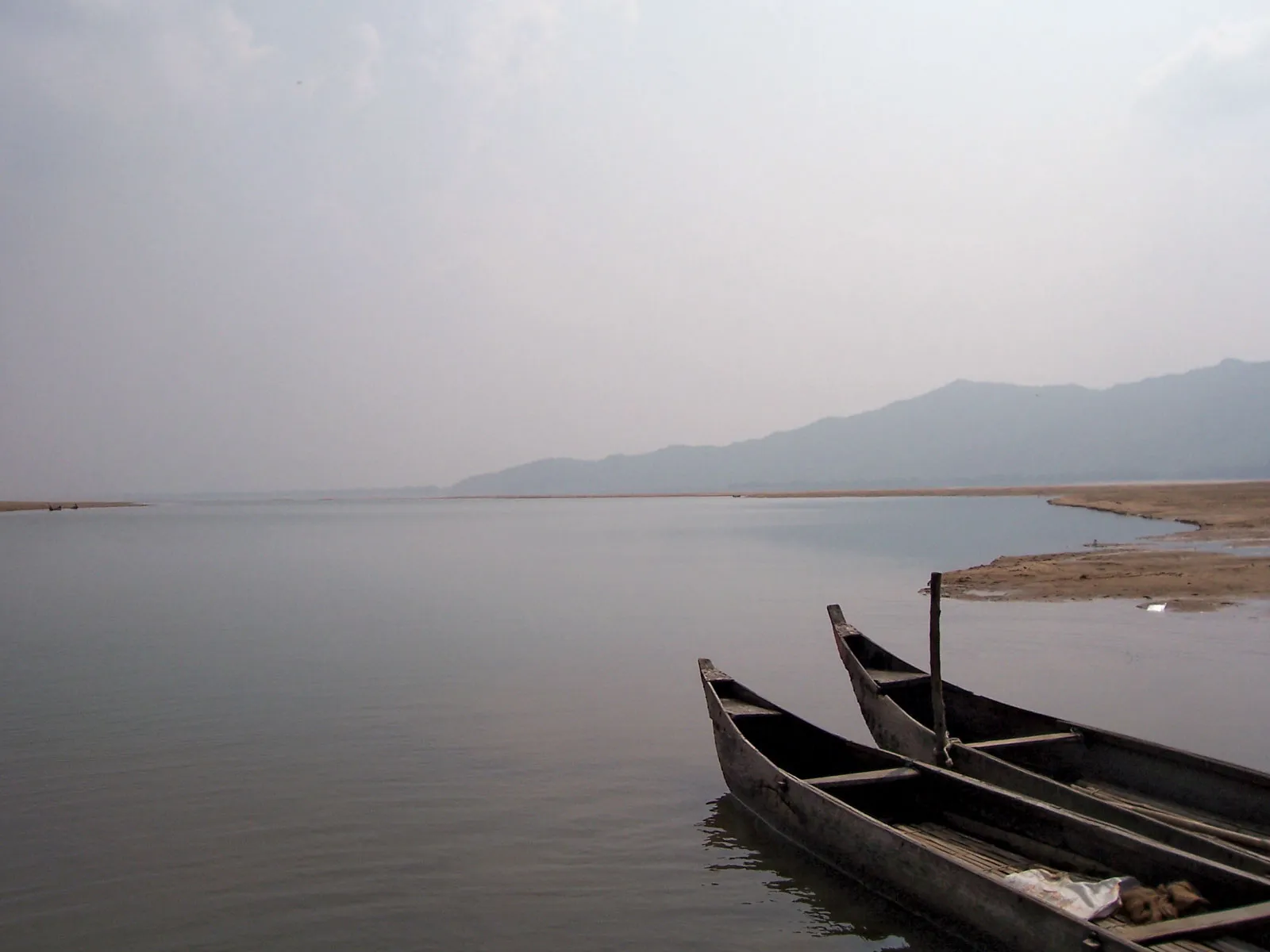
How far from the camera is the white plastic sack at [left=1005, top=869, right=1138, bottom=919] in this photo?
7242 mm

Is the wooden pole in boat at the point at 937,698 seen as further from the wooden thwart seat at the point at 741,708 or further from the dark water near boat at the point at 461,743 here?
the dark water near boat at the point at 461,743

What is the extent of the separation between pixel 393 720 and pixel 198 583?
996 inches

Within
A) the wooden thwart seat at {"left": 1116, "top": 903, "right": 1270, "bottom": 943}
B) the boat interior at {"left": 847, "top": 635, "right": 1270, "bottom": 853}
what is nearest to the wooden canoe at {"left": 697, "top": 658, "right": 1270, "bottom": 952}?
the wooden thwart seat at {"left": 1116, "top": 903, "right": 1270, "bottom": 943}

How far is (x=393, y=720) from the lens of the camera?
51.3ft

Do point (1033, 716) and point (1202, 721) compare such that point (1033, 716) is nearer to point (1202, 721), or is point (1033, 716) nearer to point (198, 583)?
point (1202, 721)

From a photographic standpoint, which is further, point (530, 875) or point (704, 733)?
point (704, 733)

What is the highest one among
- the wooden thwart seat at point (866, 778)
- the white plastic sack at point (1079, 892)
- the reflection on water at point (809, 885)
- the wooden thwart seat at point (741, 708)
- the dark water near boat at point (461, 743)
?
the wooden thwart seat at point (741, 708)

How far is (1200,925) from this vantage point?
648cm

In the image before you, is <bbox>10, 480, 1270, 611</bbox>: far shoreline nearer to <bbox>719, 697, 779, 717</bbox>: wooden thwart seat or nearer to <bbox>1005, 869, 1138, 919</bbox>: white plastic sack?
<bbox>719, 697, 779, 717</bbox>: wooden thwart seat

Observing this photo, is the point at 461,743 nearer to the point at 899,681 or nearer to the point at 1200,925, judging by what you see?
the point at 899,681

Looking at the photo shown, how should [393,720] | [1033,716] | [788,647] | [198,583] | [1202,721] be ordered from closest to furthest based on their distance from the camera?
[1033,716] < [1202,721] < [393,720] < [788,647] < [198,583]

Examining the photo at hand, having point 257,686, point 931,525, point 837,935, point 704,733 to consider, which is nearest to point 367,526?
point 931,525

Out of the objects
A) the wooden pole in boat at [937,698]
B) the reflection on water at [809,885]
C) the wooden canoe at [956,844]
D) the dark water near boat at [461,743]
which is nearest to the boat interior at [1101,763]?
the wooden pole in boat at [937,698]

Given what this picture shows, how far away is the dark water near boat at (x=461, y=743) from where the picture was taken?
882cm
